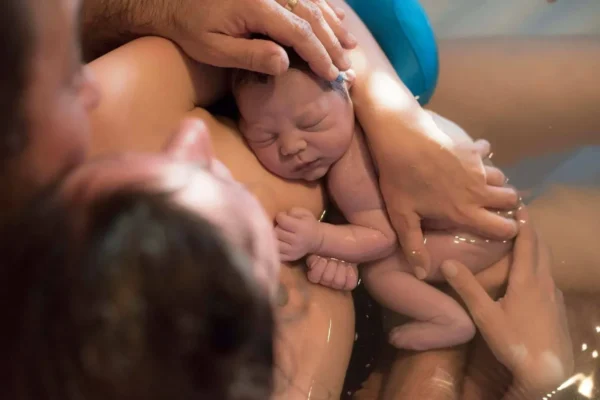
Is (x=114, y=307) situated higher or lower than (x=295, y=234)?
higher

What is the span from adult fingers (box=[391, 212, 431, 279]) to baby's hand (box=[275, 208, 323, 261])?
14 centimetres

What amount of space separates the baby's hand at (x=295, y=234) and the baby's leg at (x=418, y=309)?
14 centimetres

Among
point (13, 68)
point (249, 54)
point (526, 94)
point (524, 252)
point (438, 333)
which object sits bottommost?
point (438, 333)

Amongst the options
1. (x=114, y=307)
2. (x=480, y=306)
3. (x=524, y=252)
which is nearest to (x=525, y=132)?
(x=524, y=252)

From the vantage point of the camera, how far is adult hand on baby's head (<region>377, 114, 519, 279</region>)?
3.07ft

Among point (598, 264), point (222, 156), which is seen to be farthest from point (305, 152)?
point (598, 264)

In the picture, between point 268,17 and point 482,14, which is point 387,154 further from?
point 482,14

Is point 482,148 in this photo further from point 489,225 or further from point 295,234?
point 295,234

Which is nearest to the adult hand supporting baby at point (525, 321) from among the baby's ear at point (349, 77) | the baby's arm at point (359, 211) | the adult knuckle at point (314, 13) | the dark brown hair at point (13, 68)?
the baby's arm at point (359, 211)

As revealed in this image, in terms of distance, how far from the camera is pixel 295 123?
2.96 ft

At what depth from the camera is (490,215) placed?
3.08 feet

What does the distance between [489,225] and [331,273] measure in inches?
10.1

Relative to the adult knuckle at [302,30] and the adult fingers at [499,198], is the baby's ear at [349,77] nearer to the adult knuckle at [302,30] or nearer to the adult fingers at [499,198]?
the adult knuckle at [302,30]

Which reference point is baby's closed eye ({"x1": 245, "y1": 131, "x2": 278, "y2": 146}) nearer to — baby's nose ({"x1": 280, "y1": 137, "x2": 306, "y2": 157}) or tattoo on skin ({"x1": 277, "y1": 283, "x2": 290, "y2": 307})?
baby's nose ({"x1": 280, "y1": 137, "x2": 306, "y2": 157})
